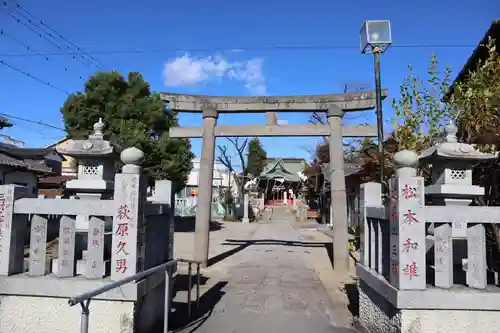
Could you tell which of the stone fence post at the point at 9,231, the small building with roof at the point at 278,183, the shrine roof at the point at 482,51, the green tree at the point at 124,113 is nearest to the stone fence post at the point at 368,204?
the shrine roof at the point at 482,51

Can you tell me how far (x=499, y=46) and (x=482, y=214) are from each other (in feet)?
29.0

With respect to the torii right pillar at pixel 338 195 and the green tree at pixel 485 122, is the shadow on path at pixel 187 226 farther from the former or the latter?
the green tree at pixel 485 122

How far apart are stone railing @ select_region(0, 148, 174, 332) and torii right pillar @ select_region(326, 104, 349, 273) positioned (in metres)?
7.48

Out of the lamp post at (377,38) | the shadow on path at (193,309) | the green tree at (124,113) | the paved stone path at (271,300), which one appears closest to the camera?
the shadow on path at (193,309)

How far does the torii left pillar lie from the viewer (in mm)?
12008

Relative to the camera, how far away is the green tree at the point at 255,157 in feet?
175

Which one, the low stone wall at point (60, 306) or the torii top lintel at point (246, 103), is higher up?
the torii top lintel at point (246, 103)

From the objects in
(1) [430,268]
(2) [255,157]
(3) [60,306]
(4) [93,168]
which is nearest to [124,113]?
(4) [93,168]

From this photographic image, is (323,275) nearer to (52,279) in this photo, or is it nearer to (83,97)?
(52,279)

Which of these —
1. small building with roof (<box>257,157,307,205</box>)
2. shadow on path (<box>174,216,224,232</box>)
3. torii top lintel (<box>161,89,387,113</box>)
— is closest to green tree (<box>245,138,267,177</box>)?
small building with roof (<box>257,157,307,205</box>)

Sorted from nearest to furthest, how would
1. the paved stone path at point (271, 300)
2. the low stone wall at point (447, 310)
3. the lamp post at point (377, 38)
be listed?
the low stone wall at point (447, 310), the paved stone path at point (271, 300), the lamp post at point (377, 38)

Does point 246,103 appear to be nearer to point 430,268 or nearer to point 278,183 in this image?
point 430,268

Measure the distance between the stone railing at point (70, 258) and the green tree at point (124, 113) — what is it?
48.2 ft

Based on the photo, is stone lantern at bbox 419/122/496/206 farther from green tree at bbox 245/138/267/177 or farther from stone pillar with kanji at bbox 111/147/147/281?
green tree at bbox 245/138/267/177
